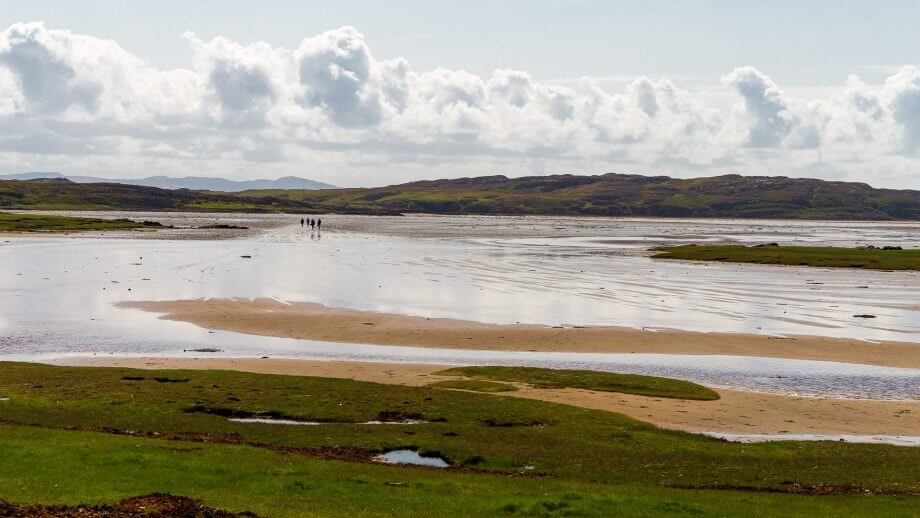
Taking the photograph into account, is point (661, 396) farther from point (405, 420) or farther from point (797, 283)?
point (797, 283)

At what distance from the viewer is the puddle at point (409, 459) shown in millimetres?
23750

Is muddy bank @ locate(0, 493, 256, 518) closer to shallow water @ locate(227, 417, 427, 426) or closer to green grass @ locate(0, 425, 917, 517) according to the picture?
green grass @ locate(0, 425, 917, 517)

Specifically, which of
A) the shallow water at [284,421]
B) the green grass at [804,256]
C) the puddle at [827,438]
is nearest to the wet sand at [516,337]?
the puddle at [827,438]

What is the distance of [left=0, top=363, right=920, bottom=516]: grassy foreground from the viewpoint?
18516 millimetres

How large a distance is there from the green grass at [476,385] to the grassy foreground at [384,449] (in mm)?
2121

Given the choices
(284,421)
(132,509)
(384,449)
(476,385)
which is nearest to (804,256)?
(476,385)

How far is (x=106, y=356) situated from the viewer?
42.0 m

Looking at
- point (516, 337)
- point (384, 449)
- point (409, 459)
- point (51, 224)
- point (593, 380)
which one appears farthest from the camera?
point (51, 224)

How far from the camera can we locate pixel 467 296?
70.7m

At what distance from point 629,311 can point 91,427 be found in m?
43.7

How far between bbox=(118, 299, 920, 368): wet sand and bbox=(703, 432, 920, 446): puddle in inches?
649

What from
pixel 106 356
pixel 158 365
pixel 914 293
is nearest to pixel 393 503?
pixel 158 365

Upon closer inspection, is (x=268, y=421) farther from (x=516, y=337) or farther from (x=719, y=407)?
(x=516, y=337)

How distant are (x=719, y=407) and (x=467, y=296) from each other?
38.6 meters
